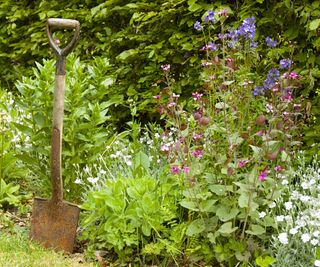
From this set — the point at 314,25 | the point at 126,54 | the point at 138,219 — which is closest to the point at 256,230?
the point at 138,219

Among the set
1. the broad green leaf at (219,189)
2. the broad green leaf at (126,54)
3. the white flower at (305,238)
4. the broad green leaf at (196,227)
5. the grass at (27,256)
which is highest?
the broad green leaf at (126,54)

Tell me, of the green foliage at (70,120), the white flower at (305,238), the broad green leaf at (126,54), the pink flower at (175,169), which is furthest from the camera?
the broad green leaf at (126,54)

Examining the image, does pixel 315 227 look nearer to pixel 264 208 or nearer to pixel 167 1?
pixel 264 208

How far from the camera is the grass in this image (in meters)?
3.86

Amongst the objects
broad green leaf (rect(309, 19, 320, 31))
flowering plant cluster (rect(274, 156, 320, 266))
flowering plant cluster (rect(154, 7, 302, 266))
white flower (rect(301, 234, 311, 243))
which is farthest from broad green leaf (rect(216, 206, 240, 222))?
broad green leaf (rect(309, 19, 320, 31))

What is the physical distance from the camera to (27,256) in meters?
3.97

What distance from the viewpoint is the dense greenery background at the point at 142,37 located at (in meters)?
4.78

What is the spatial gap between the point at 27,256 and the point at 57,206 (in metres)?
0.39

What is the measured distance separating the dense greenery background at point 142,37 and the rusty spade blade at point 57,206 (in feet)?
2.63

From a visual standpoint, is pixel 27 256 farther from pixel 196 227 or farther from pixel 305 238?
pixel 305 238

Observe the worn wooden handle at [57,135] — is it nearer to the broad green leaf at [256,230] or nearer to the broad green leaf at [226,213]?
the broad green leaf at [226,213]

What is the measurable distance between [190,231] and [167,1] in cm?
247

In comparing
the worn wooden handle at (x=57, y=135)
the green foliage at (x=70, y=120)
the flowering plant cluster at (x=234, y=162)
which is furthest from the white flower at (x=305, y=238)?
the green foliage at (x=70, y=120)

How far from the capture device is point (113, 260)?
13.3 ft
